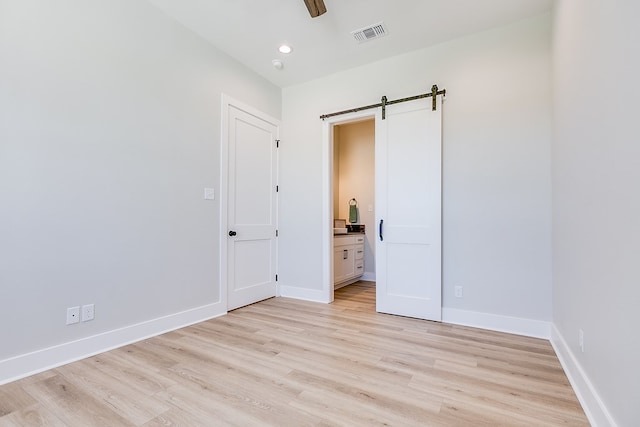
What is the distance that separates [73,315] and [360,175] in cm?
465

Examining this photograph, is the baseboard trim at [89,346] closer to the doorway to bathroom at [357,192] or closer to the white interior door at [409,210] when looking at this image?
the white interior door at [409,210]

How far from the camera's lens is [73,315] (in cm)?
221

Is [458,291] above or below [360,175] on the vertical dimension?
below

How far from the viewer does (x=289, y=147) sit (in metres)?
4.23

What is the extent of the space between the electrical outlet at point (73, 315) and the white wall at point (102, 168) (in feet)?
0.13

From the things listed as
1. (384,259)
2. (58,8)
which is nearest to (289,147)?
(384,259)

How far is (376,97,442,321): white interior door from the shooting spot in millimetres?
3168

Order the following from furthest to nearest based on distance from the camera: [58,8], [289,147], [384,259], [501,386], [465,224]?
[289,147]
[384,259]
[465,224]
[58,8]
[501,386]

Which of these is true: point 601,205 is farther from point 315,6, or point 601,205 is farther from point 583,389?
point 315,6

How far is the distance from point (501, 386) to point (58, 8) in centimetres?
391

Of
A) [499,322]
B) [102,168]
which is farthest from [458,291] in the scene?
[102,168]

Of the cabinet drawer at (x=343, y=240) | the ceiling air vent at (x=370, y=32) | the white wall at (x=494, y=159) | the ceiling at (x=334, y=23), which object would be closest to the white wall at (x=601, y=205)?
the white wall at (x=494, y=159)

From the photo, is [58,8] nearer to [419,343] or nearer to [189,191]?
[189,191]

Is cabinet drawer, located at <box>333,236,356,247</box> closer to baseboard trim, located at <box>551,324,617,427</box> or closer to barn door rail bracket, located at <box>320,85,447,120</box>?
barn door rail bracket, located at <box>320,85,447,120</box>
